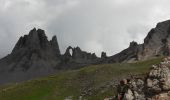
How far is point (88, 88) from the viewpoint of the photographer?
5910 inches

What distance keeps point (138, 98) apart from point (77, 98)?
297 ft

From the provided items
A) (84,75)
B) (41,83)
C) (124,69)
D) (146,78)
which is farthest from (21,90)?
(146,78)

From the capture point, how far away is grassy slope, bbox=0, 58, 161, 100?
146 meters

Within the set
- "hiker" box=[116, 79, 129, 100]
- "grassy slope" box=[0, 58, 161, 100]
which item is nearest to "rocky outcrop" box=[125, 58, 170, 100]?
"hiker" box=[116, 79, 129, 100]

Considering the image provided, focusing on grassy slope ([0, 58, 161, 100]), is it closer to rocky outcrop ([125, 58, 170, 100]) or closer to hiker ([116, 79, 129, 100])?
hiker ([116, 79, 129, 100])

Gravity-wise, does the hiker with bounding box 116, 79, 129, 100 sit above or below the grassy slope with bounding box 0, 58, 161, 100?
below

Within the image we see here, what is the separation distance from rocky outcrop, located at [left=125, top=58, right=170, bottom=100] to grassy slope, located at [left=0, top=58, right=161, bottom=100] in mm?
83634

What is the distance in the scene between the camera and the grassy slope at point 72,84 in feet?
481

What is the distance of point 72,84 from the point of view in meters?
156

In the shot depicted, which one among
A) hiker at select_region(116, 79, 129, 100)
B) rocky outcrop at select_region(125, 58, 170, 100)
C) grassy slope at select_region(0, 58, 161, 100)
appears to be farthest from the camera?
grassy slope at select_region(0, 58, 161, 100)

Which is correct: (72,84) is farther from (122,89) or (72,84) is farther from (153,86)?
(153,86)

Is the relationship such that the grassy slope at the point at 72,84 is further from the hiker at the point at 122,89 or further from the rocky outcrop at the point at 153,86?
the rocky outcrop at the point at 153,86

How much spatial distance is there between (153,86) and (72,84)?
349 feet

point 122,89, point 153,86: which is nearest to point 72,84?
point 122,89
